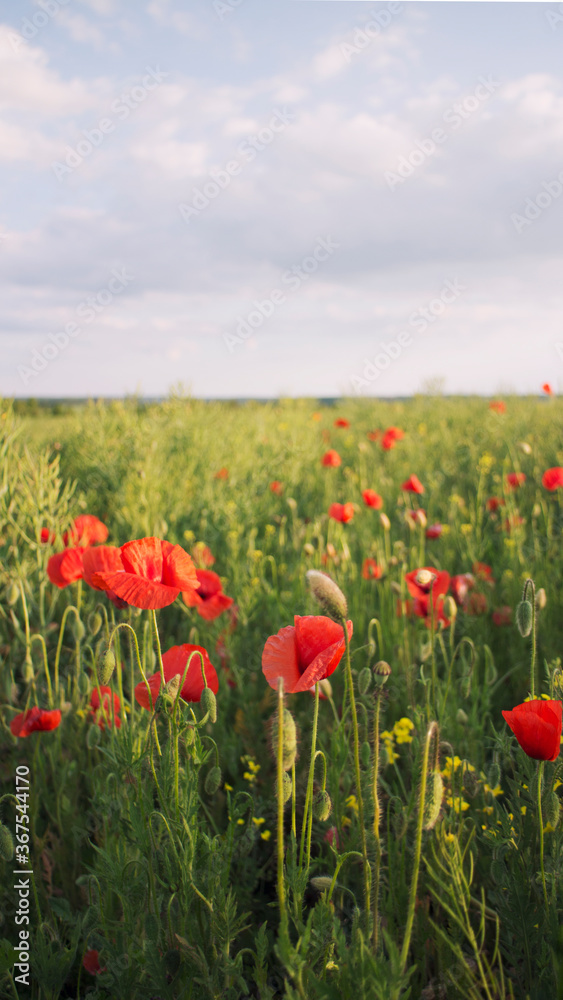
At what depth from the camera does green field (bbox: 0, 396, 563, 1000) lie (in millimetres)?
996

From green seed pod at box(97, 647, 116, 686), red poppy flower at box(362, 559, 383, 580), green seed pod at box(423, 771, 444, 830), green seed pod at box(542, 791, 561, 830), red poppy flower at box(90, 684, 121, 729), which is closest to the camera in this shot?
green seed pod at box(423, 771, 444, 830)

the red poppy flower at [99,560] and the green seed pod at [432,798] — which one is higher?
the red poppy flower at [99,560]

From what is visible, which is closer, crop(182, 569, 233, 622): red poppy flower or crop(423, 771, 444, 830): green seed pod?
crop(423, 771, 444, 830): green seed pod

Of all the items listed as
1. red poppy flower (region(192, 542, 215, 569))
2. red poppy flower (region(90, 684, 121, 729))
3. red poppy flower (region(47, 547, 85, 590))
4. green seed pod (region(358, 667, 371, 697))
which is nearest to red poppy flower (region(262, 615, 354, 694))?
green seed pod (region(358, 667, 371, 697))

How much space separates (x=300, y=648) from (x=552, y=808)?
0.53 m

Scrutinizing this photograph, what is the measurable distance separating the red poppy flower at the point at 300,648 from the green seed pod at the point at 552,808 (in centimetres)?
47

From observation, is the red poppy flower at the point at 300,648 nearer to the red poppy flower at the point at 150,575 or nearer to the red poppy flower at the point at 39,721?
the red poppy flower at the point at 150,575

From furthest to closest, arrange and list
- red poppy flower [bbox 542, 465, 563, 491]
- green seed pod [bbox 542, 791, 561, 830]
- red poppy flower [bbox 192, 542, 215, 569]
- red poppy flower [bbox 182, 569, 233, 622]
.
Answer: red poppy flower [bbox 542, 465, 563, 491]
red poppy flower [bbox 192, 542, 215, 569]
red poppy flower [bbox 182, 569, 233, 622]
green seed pod [bbox 542, 791, 561, 830]

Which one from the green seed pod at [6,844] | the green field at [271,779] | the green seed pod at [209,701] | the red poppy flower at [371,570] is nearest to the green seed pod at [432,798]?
the green field at [271,779]

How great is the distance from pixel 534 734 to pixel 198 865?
0.66 meters

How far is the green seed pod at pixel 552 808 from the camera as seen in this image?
3.40 ft

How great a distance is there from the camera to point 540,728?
969mm

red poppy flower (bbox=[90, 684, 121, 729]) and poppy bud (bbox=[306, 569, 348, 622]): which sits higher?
poppy bud (bbox=[306, 569, 348, 622])

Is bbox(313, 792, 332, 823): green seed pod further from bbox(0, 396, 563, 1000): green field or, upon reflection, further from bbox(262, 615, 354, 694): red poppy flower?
bbox(262, 615, 354, 694): red poppy flower
